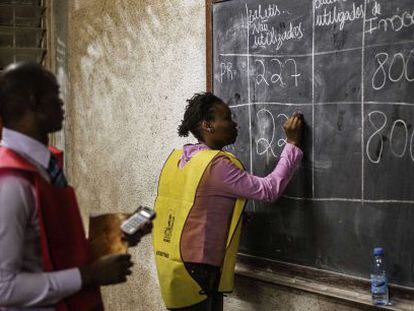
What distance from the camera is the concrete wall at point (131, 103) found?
459cm

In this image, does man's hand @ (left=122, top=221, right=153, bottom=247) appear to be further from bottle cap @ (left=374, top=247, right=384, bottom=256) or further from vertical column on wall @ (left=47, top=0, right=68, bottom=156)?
vertical column on wall @ (left=47, top=0, right=68, bottom=156)

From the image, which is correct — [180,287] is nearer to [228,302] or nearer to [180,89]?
[228,302]

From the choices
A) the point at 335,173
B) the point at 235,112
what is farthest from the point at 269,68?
the point at 335,173

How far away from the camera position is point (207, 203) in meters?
3.54

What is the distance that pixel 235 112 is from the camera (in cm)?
406

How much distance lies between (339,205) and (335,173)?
6.5 inches

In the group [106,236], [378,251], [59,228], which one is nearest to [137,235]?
[106,236]

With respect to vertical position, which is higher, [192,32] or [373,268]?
[192,32]

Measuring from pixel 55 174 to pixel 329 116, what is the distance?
161cm

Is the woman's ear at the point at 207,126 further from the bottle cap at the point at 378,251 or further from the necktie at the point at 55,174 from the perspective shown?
the necktie at the point at 55,174

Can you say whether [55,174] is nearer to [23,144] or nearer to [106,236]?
[23,144]

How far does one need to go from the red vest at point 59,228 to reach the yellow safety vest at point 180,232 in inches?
46.3

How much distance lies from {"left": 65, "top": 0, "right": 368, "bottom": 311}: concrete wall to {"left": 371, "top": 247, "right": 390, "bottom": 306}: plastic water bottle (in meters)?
0.72

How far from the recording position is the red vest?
220cm
